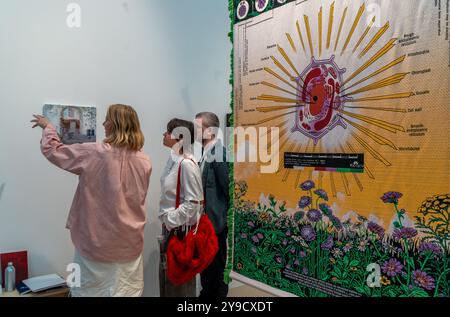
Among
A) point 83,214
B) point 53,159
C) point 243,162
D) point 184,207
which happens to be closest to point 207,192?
point 184,207

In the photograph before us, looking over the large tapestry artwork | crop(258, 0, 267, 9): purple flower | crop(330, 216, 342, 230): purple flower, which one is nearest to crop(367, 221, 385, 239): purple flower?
the large tapestry artwork

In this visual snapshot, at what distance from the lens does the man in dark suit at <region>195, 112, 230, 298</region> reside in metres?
2.32

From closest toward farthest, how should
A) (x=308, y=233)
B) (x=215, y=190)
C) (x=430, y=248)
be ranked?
(x=430, y=248)
(x=308, y=233)
(x=215, y=190)

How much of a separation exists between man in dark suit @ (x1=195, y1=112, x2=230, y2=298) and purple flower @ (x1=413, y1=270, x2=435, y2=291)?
138cm

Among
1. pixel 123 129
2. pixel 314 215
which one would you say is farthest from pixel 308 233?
pixel 123 129

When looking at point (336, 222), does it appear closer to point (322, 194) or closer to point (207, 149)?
point (322, 194)

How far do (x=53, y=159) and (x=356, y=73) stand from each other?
1488 mm

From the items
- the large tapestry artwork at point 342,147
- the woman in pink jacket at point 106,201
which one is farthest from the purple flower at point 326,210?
the woman in pink jacket at point 106,201

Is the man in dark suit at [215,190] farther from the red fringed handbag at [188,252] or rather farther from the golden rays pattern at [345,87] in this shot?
the golden rays pattern at [345,87]

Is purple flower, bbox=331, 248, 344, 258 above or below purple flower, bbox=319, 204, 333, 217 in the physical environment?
below

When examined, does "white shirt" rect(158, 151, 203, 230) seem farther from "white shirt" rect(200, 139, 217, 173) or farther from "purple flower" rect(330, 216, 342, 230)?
"purple flower" rect(330, 216, 342, 230)

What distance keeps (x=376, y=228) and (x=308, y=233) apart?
11.7 inches

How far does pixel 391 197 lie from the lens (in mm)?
1177

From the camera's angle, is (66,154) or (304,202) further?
(66,154)
